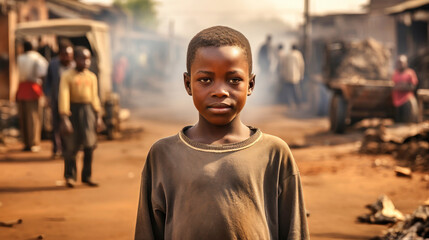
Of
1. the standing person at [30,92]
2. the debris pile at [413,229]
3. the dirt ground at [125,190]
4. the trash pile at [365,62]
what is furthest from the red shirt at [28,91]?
the debris pile at [413,229]

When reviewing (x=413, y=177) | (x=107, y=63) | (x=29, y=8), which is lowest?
(x=413, y=177)

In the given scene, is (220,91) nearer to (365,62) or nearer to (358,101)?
(358,101)

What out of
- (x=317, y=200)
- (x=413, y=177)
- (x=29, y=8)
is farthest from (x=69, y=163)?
(x=29, y=8)

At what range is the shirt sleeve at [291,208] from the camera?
7.78 feet

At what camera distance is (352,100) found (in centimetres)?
1284

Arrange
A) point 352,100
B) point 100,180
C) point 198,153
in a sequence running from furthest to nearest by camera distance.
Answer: point 352,100 < point 100,180 < point 198,153

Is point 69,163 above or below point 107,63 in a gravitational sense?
below

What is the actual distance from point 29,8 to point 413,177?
1462 centimetres

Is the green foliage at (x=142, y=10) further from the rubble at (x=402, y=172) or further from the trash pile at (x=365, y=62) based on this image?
the rubble at (x=402, y=172)

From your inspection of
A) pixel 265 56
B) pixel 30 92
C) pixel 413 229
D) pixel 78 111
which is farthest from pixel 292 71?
pixel 413 229

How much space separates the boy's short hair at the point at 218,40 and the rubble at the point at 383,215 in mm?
4000

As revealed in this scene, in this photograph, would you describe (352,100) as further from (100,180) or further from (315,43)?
(315,43)

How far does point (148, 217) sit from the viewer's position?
240cm

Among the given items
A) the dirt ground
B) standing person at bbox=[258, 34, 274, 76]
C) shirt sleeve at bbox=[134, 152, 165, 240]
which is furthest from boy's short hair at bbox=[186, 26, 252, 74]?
standing person at bbox=[258, 34, 274, 76]
